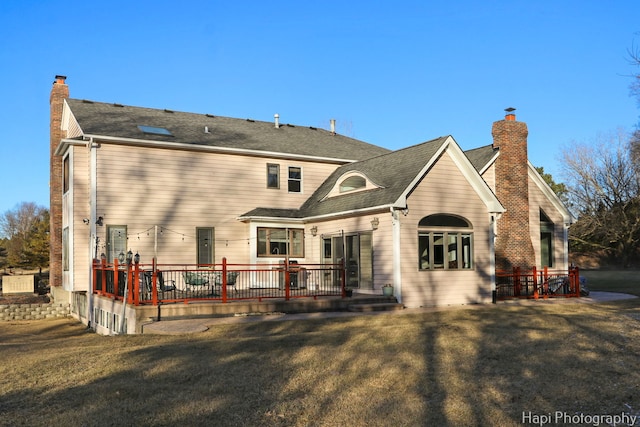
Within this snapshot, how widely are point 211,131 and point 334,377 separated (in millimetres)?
16915

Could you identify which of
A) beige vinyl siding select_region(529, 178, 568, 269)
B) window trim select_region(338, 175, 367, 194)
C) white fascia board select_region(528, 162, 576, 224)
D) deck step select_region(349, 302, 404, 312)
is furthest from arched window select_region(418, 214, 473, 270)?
white fascia board select_region(528, 162, 576, 224)

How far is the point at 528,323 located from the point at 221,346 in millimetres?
6674

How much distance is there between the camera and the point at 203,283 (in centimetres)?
1700

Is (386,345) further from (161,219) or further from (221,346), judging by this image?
(161,219)

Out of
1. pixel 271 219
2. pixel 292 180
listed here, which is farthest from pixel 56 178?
pixel 292 180

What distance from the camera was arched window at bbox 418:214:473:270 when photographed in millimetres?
18281

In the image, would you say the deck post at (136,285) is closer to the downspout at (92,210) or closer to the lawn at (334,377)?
the lawn at (334,377)

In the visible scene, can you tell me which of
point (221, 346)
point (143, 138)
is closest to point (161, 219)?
point (143, 138)

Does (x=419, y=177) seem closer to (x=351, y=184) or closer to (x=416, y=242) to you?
(x=416, y=242)

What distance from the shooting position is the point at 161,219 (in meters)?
20.5

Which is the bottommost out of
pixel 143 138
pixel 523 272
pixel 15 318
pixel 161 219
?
pixel 15 318

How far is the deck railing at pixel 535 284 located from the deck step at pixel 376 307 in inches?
205

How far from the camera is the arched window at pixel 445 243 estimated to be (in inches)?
720

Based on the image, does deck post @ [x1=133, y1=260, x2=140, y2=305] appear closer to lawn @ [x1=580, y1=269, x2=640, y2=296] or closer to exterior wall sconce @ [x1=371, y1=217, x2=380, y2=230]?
exterior wall sconce @ [x1=371, y1=217, x2=380, y2=230]
